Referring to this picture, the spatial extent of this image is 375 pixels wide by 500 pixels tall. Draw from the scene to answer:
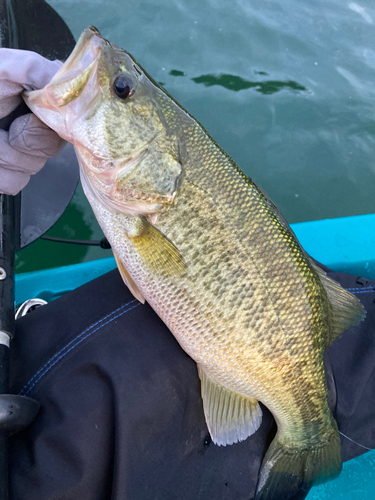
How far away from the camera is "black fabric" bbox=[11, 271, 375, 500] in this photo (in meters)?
1.12

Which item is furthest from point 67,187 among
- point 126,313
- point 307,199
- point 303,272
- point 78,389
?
point 307,199

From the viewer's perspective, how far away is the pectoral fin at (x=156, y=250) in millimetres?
1285

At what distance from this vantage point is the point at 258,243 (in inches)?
52.0

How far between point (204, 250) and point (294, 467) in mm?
967

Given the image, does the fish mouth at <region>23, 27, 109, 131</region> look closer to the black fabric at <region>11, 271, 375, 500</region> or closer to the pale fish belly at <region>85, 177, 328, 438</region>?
the pale fish belly at <region>85, 177, 328, 438</region>

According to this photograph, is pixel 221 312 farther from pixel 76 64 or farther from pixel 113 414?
pixel 76 64

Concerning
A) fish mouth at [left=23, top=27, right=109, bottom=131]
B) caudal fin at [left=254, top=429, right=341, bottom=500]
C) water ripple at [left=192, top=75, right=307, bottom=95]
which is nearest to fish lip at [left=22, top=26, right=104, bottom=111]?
fish mouth at [left=23, top=27, right=109, bottom=131]

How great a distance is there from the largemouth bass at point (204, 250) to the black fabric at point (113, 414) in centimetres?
8

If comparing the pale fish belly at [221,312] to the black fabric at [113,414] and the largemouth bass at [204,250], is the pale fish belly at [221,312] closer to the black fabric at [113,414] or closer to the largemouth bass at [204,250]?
the largemouth bass at [204,250]

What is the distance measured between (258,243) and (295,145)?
244cm

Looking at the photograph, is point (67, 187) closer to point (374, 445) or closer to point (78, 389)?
point (78, 389)

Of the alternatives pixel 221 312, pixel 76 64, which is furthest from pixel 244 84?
pixel 221 312

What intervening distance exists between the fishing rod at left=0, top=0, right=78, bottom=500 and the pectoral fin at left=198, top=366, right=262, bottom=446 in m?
0.59

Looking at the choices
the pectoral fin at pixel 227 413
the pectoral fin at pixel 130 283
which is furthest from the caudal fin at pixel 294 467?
the pectoral fin at pixel 130 283
